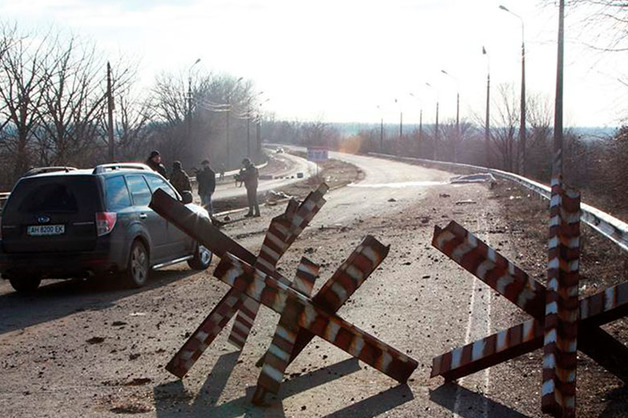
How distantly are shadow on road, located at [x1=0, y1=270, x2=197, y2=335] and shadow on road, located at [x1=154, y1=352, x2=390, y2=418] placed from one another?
10.6 ft

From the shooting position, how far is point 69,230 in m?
11.3

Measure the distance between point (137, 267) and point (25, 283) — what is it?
1.47 m

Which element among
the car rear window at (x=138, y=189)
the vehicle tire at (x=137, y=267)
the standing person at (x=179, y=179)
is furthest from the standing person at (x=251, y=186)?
the vehicle tire at (x=137, y=267)

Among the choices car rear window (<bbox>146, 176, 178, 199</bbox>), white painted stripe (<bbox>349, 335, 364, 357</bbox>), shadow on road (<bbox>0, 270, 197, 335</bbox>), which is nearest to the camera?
white painted stripe (<bbox>349, 335, 364, 357</bbox>)

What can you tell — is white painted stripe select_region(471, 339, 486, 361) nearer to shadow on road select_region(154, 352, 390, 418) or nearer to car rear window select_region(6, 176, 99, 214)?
shadow on road select_region(154, 352, 390, 418)

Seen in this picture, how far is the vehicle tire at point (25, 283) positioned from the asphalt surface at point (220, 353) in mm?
128

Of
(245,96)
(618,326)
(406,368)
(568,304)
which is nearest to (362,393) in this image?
(406,368)

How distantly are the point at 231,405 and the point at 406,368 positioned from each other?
4.20ft

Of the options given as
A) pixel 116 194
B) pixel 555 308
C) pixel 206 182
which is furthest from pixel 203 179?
pixel 555 308

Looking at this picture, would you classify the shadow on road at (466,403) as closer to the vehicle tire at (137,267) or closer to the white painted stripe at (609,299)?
the white painted stripe at (609,299)

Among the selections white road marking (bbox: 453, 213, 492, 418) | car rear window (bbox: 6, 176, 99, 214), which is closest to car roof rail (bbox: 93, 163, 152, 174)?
car rear window (bbox: 6, 176, 99, 214)

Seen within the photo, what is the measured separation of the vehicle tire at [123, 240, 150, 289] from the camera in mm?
11656

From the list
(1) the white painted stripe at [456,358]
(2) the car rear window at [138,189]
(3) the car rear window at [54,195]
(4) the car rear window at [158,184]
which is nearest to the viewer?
(1) the white painted stripe at [456,358]

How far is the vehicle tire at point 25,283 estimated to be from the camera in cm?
1165
